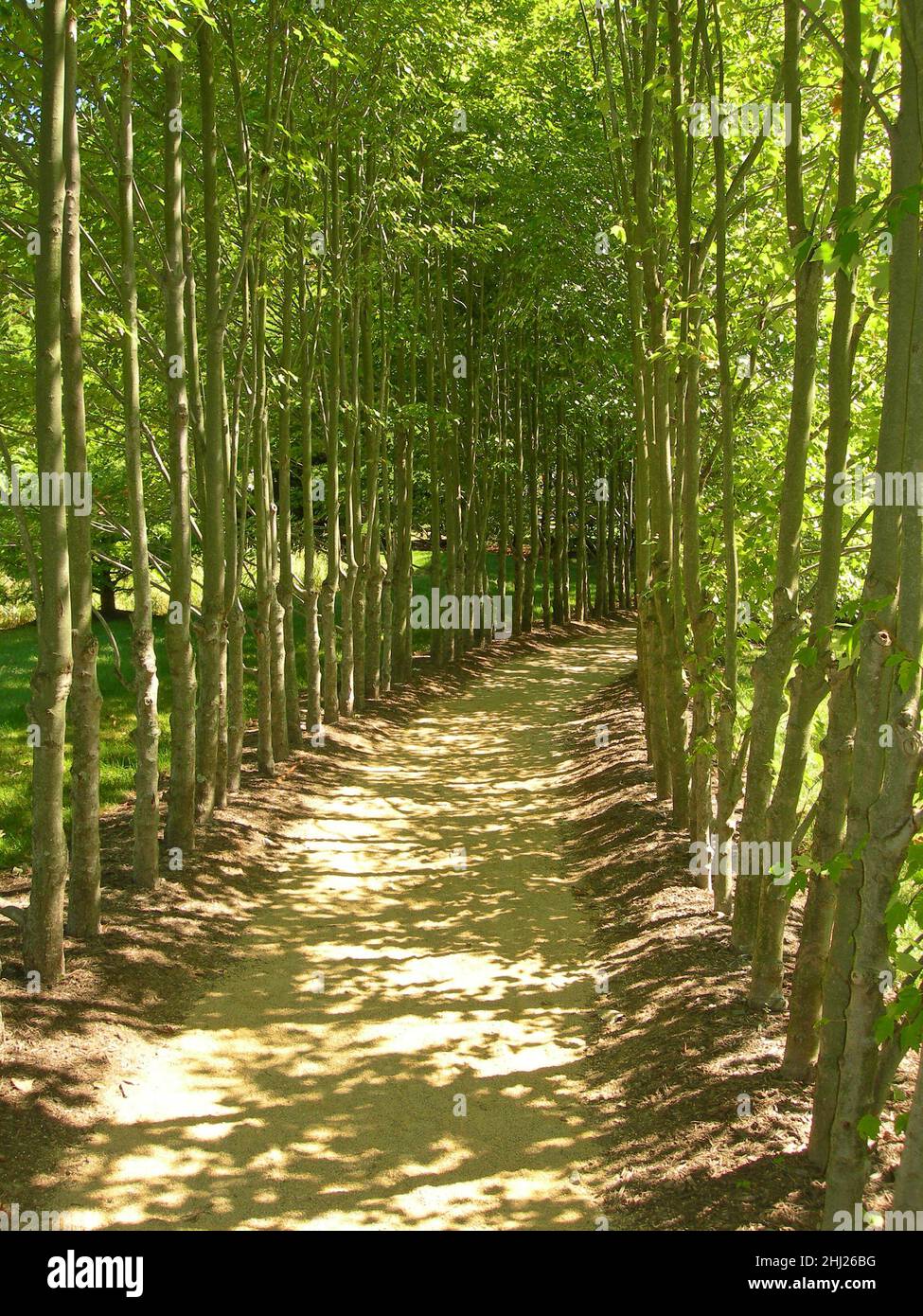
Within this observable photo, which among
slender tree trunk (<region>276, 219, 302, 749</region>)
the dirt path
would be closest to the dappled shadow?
the dirt path

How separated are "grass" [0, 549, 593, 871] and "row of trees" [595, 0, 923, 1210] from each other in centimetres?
429

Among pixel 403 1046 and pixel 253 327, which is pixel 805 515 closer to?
pixel 403 1046

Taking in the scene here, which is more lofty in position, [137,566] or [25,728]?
[137,566]

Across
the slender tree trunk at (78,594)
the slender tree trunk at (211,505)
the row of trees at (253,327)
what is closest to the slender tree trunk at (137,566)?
the row of trees at (253,327)

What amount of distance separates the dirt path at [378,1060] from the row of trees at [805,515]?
1273 mm

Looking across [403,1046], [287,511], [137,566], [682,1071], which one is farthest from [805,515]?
[287,511]

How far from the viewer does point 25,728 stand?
46.0ft

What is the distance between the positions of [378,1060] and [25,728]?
9.37 meters

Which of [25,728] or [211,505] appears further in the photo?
[25,728]

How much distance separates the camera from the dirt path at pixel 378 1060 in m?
4.83

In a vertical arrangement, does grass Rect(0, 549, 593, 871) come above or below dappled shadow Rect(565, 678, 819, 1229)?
above

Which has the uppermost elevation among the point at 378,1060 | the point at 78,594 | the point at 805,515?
the point at 805,515

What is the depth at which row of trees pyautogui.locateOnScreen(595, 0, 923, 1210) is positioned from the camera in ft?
12.0

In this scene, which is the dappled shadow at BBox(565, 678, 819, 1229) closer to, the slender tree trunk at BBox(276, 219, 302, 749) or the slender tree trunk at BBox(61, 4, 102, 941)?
the slender tree trunk at BBox(61, 4, 102, 941)
